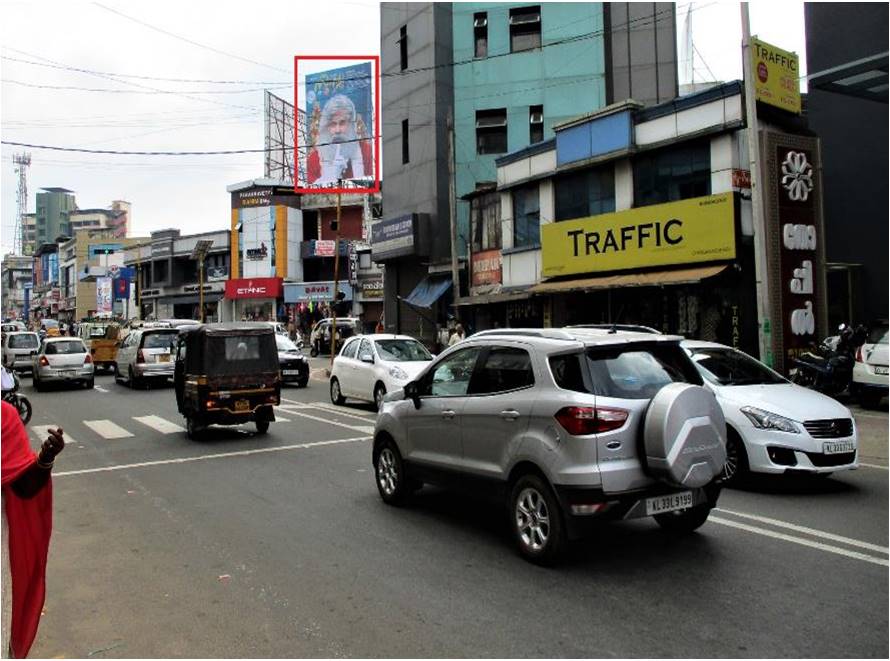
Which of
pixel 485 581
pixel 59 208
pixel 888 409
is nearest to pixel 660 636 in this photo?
pixel 485 581

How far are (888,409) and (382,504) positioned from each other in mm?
11163

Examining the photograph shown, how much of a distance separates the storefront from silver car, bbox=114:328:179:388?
108 ft

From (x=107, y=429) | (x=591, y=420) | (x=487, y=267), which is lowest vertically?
(x=107, y=429)

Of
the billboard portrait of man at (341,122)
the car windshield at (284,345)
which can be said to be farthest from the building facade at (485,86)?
the billboard portrait of man at (341,122)

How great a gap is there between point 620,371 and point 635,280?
13837 mm

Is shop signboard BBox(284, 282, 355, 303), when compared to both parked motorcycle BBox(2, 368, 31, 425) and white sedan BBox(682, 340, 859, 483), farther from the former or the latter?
white sedan BBox(682, 340, 859, 483)

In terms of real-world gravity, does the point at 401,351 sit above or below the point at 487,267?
below

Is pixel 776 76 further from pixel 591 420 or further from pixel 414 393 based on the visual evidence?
pixel 591 420

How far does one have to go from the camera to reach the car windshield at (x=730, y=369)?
8.84m

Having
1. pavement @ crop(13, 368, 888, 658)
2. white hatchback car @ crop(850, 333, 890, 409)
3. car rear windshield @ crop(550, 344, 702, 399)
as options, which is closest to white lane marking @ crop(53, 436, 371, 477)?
pavement @ crop(13, 368, 888, 658)

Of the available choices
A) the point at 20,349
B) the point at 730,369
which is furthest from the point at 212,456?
the point at 20,349

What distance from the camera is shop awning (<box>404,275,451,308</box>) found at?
2948 centimetres

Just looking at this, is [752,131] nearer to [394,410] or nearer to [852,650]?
[394,410]

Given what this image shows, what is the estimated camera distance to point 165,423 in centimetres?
1483
